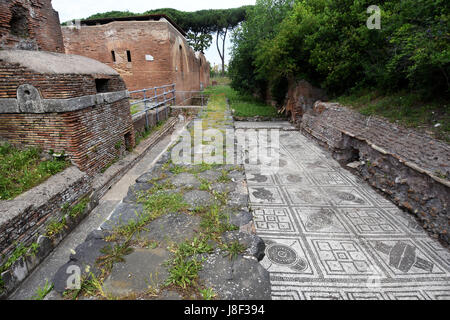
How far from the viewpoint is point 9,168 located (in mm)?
3100

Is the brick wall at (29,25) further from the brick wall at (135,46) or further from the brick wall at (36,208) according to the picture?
the brick wall at (135,46)

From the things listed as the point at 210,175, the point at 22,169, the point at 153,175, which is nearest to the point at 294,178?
the point at 210,175

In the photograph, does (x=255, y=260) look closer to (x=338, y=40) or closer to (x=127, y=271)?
(x=127, y=271)

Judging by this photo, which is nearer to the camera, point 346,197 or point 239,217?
point 239,217

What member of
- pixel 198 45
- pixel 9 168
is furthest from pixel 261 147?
pixel 198 45

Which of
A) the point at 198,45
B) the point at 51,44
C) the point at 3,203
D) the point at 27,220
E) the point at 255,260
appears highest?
the point at 198,45

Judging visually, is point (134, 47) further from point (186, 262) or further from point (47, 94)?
point (186, 262)

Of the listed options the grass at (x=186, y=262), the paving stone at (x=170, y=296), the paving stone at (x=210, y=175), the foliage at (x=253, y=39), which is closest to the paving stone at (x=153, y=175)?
the paving stone at (x=210, y=175)

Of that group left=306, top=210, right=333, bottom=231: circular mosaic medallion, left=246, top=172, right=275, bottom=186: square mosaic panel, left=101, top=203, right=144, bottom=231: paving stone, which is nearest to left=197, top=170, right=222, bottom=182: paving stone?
left=246, top=172, right=275, bottom=186: square mosaic panel

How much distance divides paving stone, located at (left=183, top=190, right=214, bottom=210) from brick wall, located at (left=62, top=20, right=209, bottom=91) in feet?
30.3

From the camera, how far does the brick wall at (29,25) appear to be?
3.53 metres

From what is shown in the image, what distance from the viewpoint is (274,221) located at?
346cm

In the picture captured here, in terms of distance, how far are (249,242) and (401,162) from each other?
3.10 metres
